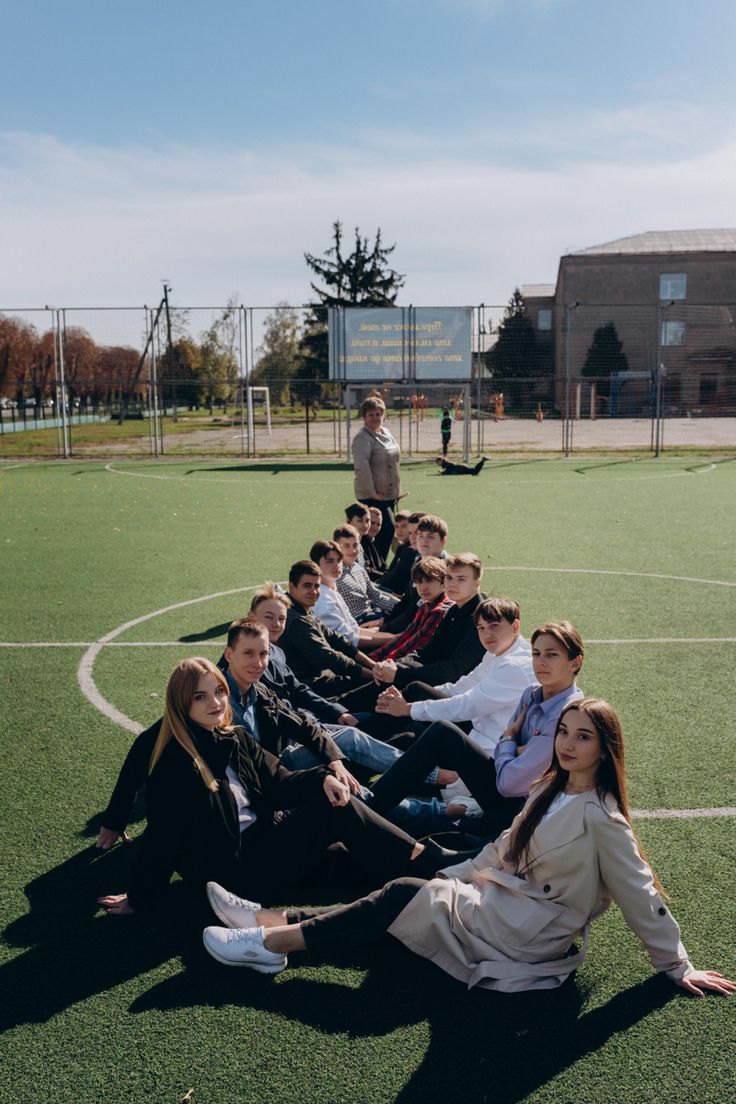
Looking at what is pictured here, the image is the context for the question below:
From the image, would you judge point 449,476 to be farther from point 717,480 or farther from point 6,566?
point 6,566

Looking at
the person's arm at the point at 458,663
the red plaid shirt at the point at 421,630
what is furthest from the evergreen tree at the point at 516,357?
the person's arm at the point at 458,663

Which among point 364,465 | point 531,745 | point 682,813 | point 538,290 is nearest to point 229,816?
point 531,745

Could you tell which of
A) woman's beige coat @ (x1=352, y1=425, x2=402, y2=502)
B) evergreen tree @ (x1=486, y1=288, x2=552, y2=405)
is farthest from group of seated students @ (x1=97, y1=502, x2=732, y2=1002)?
evergreen tree @ (x1=486, y1=288, x2=552, y2=405)

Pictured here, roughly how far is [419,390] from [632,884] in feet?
119

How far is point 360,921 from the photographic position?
4320mm

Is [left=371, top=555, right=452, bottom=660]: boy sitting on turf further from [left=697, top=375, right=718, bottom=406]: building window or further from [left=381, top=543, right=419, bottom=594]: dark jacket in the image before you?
[left=697, top=375, right=718, bottom=406]: building window

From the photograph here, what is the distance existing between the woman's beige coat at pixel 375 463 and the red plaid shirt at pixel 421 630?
4.65 m

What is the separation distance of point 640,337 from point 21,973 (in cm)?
6945

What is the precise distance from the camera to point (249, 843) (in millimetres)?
4988

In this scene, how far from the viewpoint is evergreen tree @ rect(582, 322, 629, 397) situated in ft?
209

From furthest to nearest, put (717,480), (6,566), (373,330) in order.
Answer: (373,330), (717,480), (6,566)

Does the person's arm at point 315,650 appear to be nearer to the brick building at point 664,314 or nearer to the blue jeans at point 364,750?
the blue jeans at point 364,750

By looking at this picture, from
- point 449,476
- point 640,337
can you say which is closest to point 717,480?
point 449,476

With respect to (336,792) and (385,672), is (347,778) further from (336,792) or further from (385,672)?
(385,672)
